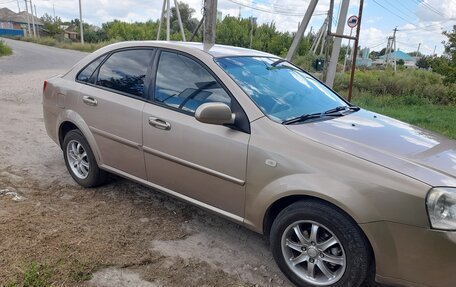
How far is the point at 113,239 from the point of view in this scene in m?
3.21

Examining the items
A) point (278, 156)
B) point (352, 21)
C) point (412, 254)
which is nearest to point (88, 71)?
point (278, 156)

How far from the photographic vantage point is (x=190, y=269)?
2.88m

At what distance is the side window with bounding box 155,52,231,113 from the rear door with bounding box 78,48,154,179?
0.62ft

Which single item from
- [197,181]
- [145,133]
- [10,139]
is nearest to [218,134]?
[197,181]

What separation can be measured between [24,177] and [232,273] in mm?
2926

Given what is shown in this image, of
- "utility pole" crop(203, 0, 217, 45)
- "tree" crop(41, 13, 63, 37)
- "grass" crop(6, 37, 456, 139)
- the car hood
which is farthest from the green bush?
"tree" crop(41, 13, 63, 37)

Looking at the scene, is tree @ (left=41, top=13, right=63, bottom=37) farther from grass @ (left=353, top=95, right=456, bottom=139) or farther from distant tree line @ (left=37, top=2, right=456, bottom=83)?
grass @ (left=353, top=95, right=456, bottom=139)

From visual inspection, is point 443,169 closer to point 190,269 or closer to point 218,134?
point 218,134

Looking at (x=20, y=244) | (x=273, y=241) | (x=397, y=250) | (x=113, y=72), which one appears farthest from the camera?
(x=113, y=72)

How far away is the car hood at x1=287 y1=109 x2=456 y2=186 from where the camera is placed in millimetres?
2344

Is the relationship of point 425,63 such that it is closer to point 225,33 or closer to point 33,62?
point 33,62

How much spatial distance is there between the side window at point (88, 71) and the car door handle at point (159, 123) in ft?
3.78

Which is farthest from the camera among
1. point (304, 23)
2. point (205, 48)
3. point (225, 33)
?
point (225, 33)

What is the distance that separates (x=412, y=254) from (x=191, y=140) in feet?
5.77
